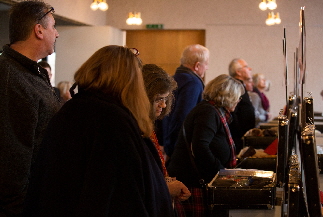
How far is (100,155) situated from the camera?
155 centimetres

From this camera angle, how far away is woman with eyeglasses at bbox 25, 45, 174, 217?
1546 millimetres

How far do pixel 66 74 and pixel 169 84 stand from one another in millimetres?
7648

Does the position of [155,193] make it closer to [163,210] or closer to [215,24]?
[163,210]

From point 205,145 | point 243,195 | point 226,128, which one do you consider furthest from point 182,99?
point 243,195

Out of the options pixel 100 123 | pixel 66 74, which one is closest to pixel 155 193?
pixel 100 123

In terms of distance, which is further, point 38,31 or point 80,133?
point 38,31

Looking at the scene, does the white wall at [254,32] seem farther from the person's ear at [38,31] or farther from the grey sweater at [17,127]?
the grey sweater at [17,127]

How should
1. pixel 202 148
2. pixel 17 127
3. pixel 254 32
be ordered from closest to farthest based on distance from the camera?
pixel 17 127 → pixel 202 148 → pixel 254 32

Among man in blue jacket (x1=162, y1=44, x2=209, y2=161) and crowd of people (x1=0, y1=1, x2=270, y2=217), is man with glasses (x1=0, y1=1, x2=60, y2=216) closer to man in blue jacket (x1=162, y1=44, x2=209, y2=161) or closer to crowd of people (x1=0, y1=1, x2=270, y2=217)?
crowd of people (x1=0, y1=1, x2=270, y2=217)

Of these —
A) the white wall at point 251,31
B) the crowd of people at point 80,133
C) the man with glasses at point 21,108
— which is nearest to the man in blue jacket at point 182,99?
the crowd of people at point 80,133

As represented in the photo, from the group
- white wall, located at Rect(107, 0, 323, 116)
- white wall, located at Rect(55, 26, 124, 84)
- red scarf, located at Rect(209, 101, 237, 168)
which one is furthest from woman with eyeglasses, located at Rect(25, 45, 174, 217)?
white wall, located at Rect(107, 0, 323, 116)

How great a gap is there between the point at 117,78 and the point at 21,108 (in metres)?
0.51

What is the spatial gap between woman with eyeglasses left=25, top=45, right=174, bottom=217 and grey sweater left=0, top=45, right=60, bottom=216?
30 cm

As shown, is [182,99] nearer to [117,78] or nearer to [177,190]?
[177,190]
